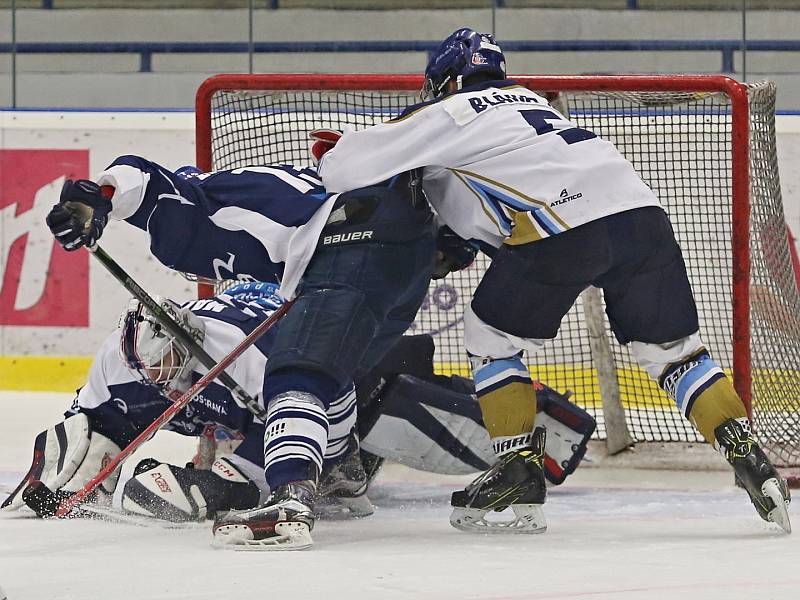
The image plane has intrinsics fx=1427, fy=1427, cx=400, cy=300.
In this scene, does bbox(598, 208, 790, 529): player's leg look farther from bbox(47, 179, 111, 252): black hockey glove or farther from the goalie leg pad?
bbox(47, 179, 111, 252): black hockey glove

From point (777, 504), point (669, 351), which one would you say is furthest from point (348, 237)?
point (777, 504)

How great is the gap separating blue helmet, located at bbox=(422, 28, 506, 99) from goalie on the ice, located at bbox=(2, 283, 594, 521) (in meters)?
0.66

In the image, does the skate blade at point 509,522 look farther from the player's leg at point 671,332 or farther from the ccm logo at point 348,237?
the ccm logo at point 348,237

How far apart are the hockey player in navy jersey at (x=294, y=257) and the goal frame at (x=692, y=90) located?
714 mm

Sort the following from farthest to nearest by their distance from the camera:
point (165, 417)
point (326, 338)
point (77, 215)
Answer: point (165, 417), point (77, 215), point (326, 338)

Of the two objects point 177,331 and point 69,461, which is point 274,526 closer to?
point 177,331

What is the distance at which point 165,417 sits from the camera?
9.52 ft

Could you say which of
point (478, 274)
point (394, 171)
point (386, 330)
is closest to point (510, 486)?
point (386, 330)

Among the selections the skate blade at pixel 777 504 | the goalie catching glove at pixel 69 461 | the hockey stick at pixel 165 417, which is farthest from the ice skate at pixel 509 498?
the goalie catching glove at pixel 69 461

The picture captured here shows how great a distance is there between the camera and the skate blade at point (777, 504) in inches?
102

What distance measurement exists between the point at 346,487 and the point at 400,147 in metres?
0.77

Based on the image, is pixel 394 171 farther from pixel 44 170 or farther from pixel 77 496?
pixel 44 170

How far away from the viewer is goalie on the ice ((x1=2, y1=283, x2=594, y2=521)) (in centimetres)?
286

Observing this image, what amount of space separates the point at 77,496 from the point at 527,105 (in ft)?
3.96
